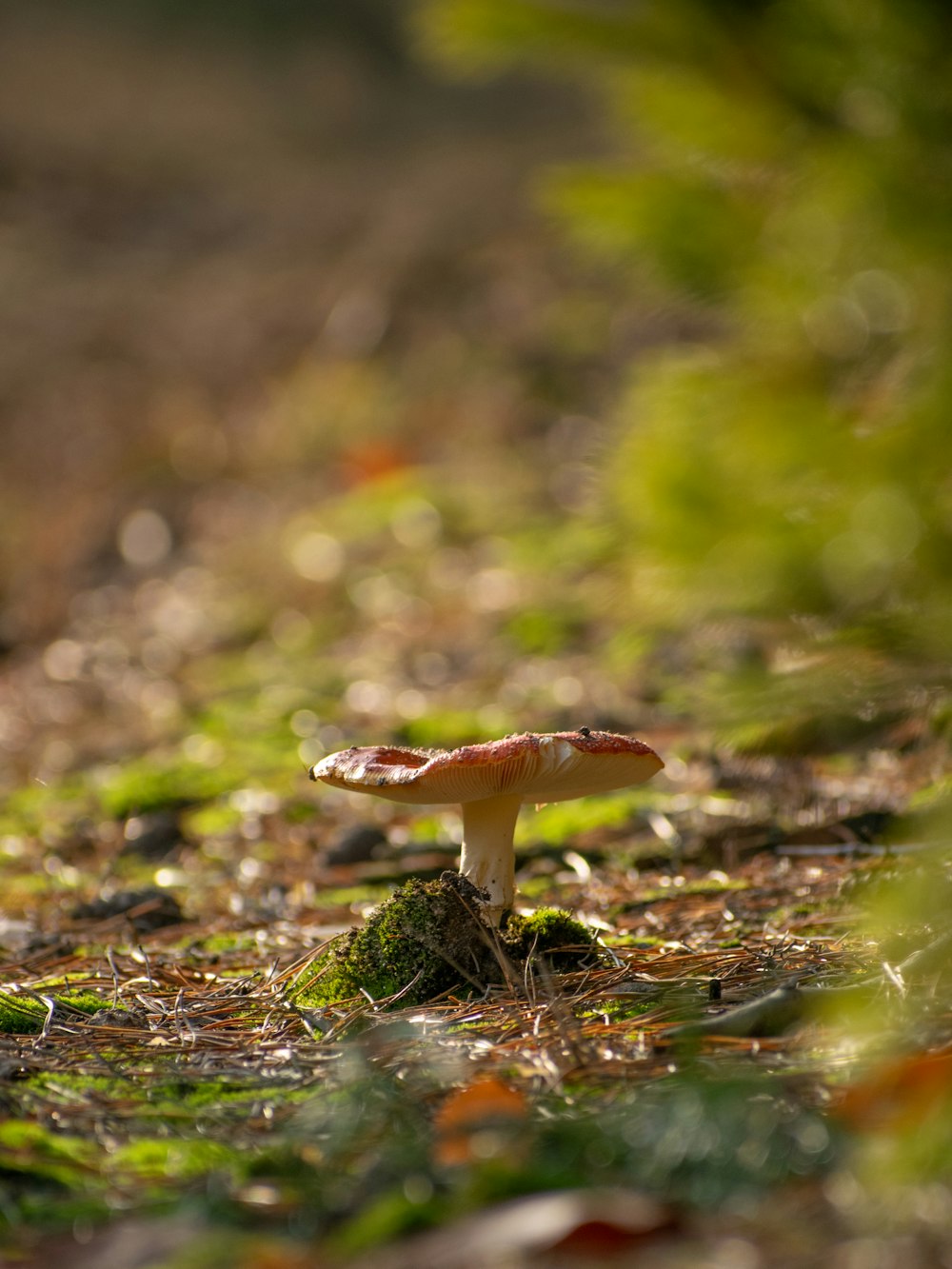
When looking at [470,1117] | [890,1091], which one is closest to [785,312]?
[890,1091]

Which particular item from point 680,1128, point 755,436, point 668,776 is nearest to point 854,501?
Answer: point 755,436

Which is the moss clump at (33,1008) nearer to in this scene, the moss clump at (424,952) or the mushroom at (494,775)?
the moss clump at (424,952)

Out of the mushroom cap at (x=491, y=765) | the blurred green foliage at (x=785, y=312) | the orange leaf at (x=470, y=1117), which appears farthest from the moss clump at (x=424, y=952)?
the blurred green foliage at (x=785, y=312)

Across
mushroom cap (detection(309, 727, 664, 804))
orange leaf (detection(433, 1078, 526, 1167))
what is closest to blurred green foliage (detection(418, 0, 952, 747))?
mushroom cap (detection(309, 727, 664, 804))

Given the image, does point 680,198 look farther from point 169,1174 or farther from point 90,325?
point 90,325

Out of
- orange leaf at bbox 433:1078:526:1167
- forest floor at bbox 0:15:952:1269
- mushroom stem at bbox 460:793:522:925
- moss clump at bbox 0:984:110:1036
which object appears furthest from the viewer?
mushroom stem at bbox 460:793:522:925

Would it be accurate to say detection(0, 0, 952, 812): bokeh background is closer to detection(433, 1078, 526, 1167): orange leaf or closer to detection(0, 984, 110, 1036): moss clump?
detection(433, 1078, 526, 1167): orange leaf

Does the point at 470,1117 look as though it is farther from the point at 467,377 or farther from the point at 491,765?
the point at 467,377
